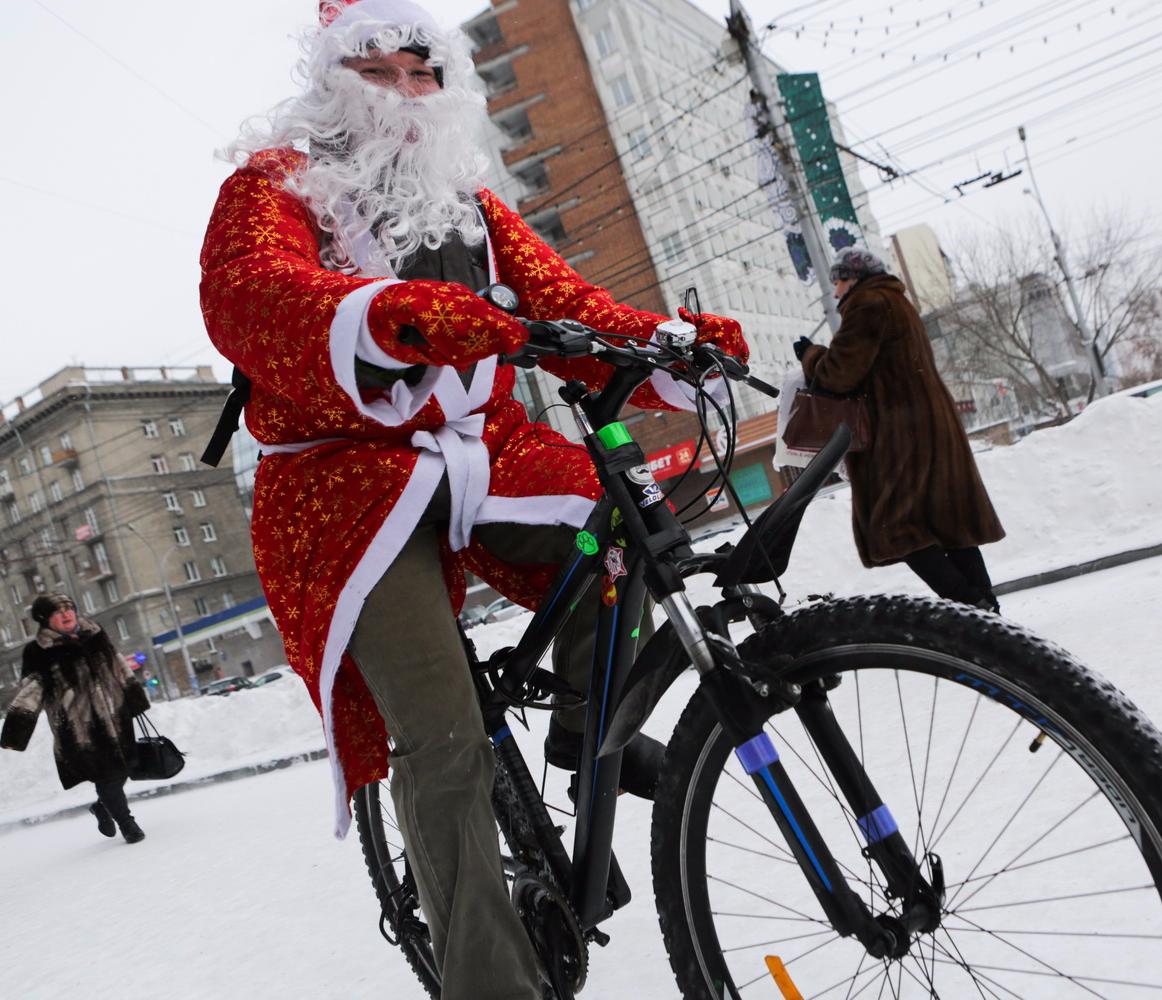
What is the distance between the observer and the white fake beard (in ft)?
7.25

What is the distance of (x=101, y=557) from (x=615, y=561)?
56.6m

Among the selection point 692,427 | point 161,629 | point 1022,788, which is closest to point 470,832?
point 1022,788

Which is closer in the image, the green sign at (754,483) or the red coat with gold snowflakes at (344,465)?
the red coat with gold snowflakes at (344,465)

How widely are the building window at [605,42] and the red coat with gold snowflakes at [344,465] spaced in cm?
4588

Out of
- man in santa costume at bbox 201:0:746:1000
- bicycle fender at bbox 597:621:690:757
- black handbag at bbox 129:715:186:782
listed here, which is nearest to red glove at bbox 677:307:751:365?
man in santa costume at bbox 201:0:746:1000

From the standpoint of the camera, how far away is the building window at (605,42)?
44094mm

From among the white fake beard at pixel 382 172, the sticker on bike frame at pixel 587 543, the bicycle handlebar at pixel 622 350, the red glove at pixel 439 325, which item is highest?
the white fake beard at pixel 382 172

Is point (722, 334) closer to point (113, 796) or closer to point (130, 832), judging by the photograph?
point (130, 832)

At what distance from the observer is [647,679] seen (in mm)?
1792

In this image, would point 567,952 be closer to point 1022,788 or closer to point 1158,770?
point 1158,770

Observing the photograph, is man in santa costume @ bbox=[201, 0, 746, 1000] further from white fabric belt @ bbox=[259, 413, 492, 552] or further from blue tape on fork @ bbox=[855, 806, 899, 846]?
blue tape on fork @ bbox=[855, 806, 899, 846]

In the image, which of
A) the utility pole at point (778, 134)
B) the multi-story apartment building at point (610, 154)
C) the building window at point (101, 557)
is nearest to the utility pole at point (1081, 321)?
the multi-story apartment building at point (610, 154)

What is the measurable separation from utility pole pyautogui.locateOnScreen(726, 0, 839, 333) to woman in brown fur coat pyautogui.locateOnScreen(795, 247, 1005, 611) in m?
9.94

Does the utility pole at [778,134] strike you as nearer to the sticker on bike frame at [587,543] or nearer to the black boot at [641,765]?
the black boot at [641,765]
